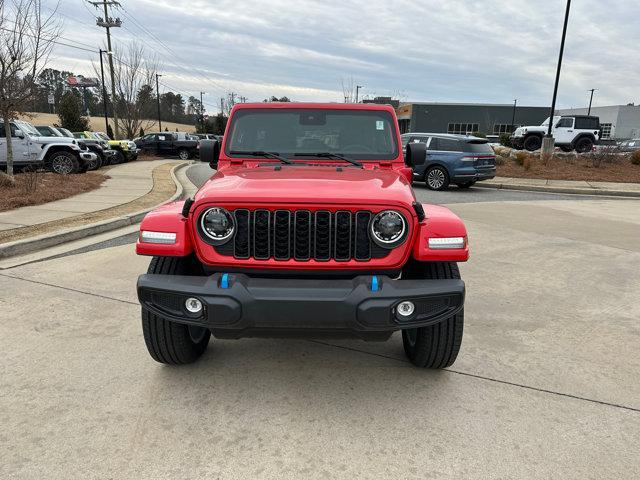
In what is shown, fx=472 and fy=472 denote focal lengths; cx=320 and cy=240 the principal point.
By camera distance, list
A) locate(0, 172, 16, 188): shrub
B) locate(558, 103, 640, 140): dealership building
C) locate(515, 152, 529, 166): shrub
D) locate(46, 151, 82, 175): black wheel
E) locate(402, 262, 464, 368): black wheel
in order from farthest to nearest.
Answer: locate(558, 103, 640, 140): dealership building
locate(515, 152, 529, 166): shrub
locate(46, 151, 82, 175): black wheel
locate(0, 172, 16, 188): shrub
locate(402, 262, 464, 368): black wheel

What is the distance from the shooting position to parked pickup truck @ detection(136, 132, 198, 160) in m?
29.4

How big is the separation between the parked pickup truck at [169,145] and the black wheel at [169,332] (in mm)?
27516

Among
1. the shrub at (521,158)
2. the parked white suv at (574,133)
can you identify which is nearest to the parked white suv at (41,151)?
the shrub at (521,158)

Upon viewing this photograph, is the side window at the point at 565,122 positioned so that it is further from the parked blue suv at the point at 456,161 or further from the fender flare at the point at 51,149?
the fender flare at the point at 51,149

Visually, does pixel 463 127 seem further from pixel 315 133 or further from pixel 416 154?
pixel 315 133

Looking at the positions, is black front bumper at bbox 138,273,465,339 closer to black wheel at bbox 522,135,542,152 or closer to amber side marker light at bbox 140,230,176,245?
amber side marker light at bbox 140,230,176,245

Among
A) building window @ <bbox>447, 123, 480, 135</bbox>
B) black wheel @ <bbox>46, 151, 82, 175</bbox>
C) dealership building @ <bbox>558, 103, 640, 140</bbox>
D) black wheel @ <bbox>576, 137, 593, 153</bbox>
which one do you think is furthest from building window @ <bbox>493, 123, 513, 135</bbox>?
black wheel @ <bbox>46, 151, 82, 175</bbox>

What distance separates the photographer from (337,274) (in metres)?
2.66

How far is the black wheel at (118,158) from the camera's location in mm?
22489

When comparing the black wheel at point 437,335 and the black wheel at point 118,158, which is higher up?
the black wheel at point 437,335

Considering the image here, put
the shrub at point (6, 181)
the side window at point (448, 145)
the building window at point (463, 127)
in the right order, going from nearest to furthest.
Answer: the shrub at point (6, 181) → the side window at point (448, 145) → the building window at point (463, 127)

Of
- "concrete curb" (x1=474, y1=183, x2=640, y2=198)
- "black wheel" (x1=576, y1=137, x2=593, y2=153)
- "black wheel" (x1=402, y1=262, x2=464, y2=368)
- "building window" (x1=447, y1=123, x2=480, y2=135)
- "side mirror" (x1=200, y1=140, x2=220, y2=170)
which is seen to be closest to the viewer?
"black wheel" (x1=402, y1=262, x2=464, y2=368)

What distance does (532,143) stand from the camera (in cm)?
2484

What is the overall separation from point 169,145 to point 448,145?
20.7 m
